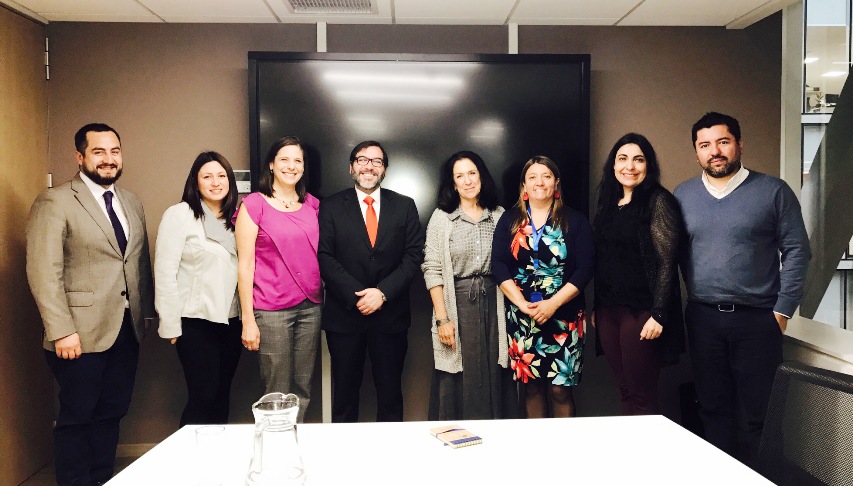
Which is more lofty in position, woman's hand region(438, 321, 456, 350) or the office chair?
the office chair

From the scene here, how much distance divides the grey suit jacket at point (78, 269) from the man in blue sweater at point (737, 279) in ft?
9.23

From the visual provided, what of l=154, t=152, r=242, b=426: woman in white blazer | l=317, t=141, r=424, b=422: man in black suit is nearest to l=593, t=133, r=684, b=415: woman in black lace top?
l=317, t=141, r=424, b=422: man in black suit

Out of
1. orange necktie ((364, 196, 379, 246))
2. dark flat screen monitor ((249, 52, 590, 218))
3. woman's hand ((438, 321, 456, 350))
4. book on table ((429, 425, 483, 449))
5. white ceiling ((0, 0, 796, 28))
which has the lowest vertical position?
woman's hand ((438, 321, 456, 350))

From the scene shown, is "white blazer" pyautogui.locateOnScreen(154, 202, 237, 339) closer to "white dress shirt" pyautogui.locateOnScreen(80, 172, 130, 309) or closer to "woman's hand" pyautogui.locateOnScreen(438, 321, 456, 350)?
"white dress shirt" pyautogui.locateOnScreen(80, 172, 130, 309)

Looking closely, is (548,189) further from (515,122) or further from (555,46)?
(555,46)

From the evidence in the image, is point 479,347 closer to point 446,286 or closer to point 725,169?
point 446,286

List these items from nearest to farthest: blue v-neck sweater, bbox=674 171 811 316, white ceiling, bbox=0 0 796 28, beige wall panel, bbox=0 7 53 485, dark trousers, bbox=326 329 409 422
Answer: blue v-neck sweater, bbox=674 171 811 316 < dark trousers, bbox=326 329 409 422 < beige wall panel, bbox=0 7 53 485 < white ceiling, bbox=0 0 796 28

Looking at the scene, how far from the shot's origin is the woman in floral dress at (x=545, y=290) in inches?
109

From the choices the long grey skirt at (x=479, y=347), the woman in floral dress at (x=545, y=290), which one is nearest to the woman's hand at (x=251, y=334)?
the long grey skirt at (x=479, y=347)

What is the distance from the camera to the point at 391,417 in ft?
9.79

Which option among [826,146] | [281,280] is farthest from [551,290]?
[826,146]

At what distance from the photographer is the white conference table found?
1233 millimetres

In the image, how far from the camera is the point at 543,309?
272 cm

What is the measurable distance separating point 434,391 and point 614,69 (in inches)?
91.3
